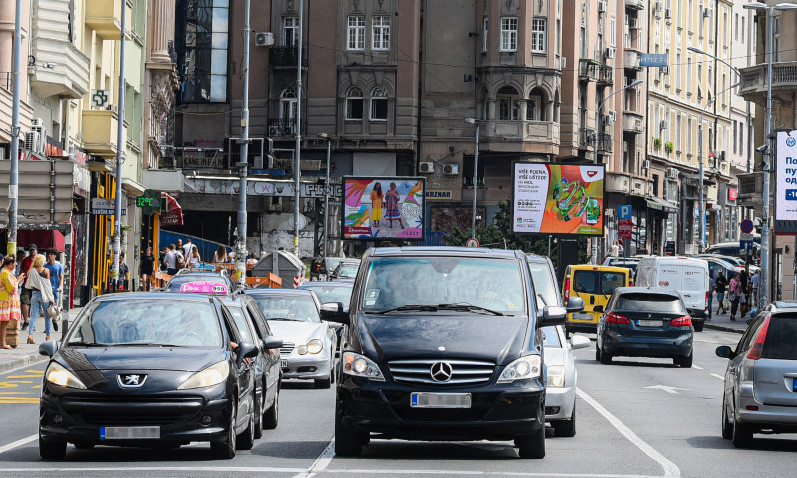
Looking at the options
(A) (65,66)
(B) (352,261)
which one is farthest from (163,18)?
(A) (65,66)

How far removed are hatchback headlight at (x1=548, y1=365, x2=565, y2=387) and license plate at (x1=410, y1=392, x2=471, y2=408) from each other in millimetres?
3148

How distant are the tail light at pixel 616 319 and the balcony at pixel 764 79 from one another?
32203 mm

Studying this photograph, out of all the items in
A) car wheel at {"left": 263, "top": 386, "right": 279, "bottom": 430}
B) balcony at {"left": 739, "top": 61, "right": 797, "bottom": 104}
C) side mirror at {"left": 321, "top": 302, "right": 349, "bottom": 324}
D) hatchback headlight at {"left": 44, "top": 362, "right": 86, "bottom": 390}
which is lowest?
car wheel at {"left": 263, "top": 386, "right": 279, "bottom": 430}

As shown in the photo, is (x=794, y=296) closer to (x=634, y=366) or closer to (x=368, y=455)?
(x=634, y=366)

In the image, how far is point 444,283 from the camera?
47.9 feet

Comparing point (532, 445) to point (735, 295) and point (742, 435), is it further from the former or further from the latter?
point (735, 295)

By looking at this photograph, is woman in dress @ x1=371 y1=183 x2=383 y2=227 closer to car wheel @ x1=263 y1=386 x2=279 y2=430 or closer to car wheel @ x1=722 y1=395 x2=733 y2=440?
car wheel @ x1=263 y1=386 x2=279 y2=430

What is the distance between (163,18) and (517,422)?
176 feet

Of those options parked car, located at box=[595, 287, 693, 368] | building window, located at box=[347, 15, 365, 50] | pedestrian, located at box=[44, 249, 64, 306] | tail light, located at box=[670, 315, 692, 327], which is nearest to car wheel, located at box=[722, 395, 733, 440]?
parked car, located at box=[595, 287, 693, 368]

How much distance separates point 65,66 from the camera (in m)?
43.5

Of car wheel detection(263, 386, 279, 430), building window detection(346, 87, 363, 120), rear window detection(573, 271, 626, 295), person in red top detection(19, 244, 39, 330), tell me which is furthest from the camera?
building window detection(346, 87, 363, 120)

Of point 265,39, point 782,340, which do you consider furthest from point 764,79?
point 782,340

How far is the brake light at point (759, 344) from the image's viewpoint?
628 inches

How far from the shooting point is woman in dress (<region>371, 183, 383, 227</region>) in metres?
66.9
